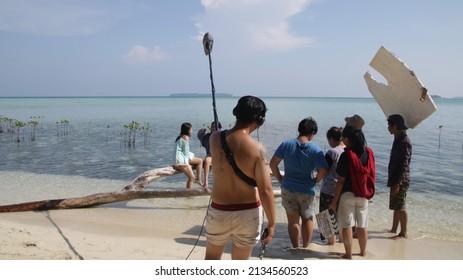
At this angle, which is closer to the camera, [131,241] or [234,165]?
[234,165]

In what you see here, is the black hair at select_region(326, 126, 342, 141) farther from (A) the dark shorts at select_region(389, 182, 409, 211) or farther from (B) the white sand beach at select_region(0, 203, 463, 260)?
(B) the white sand beach at select_region(0, 203, 463, 260)

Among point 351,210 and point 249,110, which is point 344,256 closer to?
point 351,210

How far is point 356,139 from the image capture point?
4.73m

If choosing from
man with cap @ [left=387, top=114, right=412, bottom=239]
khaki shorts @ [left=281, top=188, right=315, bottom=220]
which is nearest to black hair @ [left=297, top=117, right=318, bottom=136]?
khaki shorts @ [left=281, top=188, right=315, bottom=220]

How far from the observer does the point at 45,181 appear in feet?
38.7

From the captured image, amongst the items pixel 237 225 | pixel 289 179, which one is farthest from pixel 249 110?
pixel 289 179

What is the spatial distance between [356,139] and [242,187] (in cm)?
239

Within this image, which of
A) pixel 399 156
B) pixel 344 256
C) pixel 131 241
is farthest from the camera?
pixel 399 156

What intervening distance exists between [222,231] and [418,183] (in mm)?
11042

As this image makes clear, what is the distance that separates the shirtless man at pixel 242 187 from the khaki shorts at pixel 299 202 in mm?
2143

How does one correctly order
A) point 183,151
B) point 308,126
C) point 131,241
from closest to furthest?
point 308,126, point 131,241, point 183,151

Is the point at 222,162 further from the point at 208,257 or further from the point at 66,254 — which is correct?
the point at 66,254

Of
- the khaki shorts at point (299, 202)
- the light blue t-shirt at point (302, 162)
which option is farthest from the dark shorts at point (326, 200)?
the light blue t-shirt at point (302, 162)

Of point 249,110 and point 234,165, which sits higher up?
point 249,110
